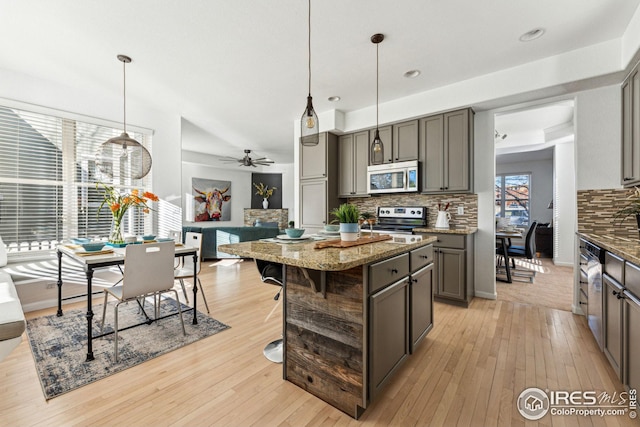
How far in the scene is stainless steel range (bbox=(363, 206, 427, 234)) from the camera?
3.84 metres

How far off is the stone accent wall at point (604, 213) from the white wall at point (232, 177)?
7.12 meters

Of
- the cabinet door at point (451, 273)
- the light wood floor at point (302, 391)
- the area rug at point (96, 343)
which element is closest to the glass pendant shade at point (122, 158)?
the area rug at point (96, 343)

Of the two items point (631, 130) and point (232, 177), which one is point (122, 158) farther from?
point (232, 177)

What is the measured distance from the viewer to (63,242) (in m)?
3.52

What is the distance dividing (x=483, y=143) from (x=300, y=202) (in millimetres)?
2750

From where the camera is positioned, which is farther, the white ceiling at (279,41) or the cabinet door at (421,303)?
the white ceiling at (279,41)

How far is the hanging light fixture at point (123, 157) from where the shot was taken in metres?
2.63

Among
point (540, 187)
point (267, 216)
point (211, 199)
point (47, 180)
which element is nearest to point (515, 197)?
point (540, 187)

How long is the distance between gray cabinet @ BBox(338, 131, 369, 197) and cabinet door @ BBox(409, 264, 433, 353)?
215 cm

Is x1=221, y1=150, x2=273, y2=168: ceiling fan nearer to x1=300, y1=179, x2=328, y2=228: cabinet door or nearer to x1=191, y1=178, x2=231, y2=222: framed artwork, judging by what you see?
x1=191, y1=178, x2=231, y2=222: framed artwork

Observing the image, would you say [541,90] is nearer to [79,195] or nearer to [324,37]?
[324,37]

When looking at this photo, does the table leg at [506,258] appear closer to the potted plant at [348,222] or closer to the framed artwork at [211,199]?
the potted plant at [348,222]

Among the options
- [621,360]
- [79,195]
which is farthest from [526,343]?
[79,195]

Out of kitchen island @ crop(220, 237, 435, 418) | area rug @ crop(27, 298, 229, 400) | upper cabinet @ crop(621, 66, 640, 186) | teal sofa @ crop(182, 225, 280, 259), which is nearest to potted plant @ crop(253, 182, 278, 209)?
teal sofa @ crop(182, 225, 280, 259)
